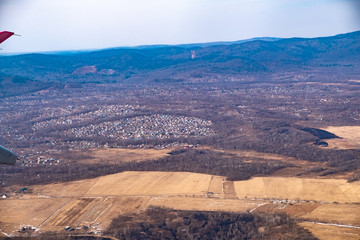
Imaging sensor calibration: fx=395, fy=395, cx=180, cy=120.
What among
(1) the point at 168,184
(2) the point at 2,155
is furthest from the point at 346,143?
(2) the point at 2,155

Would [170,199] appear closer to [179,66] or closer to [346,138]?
[346,138]

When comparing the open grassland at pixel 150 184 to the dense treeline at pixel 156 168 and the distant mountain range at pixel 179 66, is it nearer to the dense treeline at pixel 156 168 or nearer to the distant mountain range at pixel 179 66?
the dense treeline at pixel 156 168

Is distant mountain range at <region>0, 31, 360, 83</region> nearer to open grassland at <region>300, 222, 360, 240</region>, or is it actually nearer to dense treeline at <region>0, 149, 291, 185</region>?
dense treeline at <region>0, 149, 291, 185</region>

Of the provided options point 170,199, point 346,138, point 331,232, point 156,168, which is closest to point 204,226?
point 170,199

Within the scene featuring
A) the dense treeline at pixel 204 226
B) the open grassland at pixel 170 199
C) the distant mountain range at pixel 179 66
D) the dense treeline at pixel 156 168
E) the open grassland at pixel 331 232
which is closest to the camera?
the open grassland at pixel 331 232

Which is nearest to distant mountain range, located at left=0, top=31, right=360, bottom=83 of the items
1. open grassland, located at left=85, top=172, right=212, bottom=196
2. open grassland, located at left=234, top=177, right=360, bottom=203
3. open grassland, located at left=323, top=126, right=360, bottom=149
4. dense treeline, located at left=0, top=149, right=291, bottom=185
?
open grassland, located at left=323, top=126, right=360, bottom=149

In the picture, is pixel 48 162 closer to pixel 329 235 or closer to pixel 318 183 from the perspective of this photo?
pixel 318 183

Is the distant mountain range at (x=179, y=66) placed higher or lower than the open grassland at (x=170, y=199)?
higher

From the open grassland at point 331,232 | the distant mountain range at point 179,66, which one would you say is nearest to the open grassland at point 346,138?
the open grassland at point 331,232
